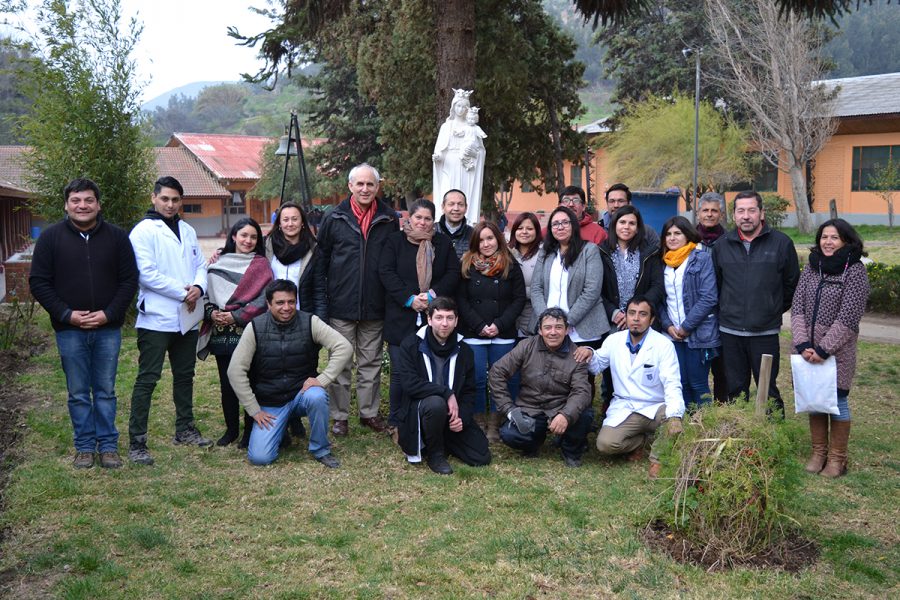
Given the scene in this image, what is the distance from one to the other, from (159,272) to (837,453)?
4.73 meters

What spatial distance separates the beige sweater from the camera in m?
5.56

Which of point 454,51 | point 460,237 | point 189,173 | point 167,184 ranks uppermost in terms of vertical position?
point 189,173

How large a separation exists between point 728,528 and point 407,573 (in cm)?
160

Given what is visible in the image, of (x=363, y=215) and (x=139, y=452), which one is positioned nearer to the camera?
(x=139, y=452)

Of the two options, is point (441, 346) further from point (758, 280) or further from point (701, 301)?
point (758, 280)

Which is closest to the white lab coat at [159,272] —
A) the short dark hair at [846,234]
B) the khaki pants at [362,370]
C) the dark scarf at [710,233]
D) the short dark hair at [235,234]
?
the short dark hair at [235,234]

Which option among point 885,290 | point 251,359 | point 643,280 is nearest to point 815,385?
point 643,280

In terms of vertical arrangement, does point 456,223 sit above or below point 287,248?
above

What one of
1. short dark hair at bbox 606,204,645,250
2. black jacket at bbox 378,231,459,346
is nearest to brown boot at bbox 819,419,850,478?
short dark hair at bbox 606,204,645,250

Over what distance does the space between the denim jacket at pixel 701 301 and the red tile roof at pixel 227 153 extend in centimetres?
3839

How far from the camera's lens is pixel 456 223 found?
6.43 metres

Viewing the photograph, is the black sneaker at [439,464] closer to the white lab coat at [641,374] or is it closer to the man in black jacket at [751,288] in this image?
the white lab coat at [641,374]

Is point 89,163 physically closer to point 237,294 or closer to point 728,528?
point 237,294

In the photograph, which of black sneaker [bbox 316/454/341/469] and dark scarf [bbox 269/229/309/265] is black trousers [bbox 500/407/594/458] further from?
dark scarf [bbox 269/229/309/265]
